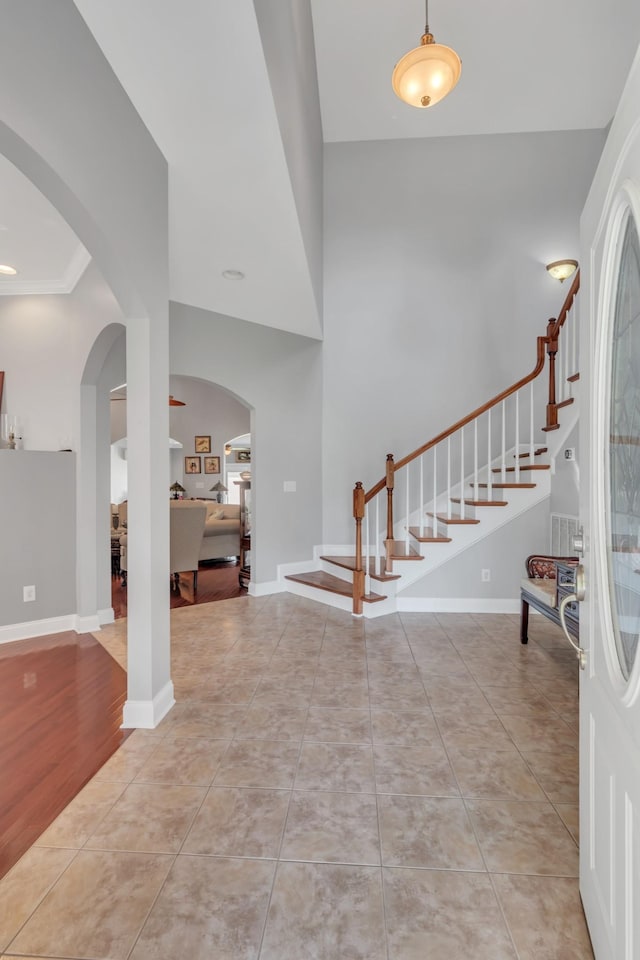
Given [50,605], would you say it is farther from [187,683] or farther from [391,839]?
[391,839]

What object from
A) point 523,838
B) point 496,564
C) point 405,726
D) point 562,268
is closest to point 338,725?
point 405,726

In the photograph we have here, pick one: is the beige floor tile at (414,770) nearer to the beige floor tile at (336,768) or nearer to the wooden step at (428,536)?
the beige floor tile at (336,768)

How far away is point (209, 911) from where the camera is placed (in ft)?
4.49

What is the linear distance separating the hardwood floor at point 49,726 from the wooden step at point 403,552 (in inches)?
98.7

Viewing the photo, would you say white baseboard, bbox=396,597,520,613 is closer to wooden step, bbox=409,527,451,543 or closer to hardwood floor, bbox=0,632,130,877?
wooden step, bbox=409,527,451,543

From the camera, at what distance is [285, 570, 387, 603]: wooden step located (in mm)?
4323

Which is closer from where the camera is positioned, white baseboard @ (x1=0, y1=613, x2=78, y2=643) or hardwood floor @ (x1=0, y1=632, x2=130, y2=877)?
hardwood floor @ (x1=0, y1=632, x2=130, y2=877)

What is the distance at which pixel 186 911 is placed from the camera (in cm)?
137

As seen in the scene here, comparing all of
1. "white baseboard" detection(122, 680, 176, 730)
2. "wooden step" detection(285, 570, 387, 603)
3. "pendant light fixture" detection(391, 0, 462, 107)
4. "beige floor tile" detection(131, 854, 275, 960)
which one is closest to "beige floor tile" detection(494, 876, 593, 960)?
"beige floor tile" detection(131, 854, 275, 960)

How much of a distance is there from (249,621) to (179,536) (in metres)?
1.68

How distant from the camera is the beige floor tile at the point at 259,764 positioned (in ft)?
6.43

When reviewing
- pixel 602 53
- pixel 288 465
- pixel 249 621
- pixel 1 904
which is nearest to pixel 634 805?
pixel 1 904

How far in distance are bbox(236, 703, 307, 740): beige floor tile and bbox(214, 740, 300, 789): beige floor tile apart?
53 millimetres

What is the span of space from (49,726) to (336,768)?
1.58 m
